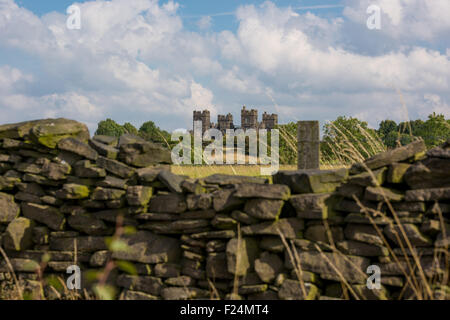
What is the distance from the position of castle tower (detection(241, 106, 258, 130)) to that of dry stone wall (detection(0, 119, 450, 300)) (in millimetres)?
84147

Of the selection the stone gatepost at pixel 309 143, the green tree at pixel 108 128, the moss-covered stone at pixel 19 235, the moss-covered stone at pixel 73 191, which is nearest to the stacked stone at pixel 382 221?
the stone gatepost at pixel 309 143

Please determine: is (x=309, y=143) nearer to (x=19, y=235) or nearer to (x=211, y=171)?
(x=211, y=171)

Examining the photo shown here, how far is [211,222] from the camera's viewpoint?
4.59 metres

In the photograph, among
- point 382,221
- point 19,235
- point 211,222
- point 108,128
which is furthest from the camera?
point 108,128

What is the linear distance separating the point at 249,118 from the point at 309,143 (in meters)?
85.3

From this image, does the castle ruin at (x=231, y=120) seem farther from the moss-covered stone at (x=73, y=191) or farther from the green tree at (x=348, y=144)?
the moss-covered stone at (x=73, y=191)

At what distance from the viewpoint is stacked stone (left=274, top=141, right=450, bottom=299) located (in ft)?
12.8

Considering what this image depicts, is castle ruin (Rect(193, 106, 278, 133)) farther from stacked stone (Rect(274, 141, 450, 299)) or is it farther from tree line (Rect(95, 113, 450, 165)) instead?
stacked stone (Rect(274, 141, 450, 299))

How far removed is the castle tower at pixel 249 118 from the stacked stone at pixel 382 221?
85129 mm

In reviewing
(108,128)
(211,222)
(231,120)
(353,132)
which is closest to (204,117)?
(231,120)

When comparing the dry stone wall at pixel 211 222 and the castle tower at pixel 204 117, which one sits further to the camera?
the castle tower at pixel 204 117

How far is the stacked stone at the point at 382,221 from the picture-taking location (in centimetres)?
390

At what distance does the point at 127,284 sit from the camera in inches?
192
